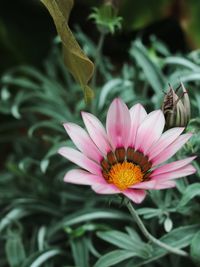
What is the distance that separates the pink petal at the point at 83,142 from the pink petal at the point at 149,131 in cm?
6

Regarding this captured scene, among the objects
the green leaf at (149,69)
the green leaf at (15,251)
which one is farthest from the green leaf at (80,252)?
the green leaf at (149,69)

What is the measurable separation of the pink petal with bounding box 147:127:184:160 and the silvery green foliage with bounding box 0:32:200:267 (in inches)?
5.4

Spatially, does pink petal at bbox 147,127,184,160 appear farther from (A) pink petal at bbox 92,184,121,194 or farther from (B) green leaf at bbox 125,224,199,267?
(B) green leaf at bbox 125,224,199,267

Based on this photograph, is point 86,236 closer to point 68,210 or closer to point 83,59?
point 68,210

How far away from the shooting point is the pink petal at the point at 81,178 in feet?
2.43

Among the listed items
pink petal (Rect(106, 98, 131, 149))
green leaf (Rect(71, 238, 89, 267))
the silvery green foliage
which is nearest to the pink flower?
pink petal (Rect(106, 98, 131, 149))

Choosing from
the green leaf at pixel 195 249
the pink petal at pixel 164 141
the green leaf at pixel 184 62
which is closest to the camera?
the pink petal at pixel 164 141

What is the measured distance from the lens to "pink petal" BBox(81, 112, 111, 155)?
0.83 m

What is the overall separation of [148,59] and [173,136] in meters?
0.49

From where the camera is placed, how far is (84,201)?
4.19 ft

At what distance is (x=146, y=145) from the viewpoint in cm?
85

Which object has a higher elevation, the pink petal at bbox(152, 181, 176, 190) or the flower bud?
the flower bud

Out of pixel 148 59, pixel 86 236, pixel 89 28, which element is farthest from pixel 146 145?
pixel 89 28

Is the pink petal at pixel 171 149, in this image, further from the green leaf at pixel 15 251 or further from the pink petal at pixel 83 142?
the green leaf at pixel 15 251
